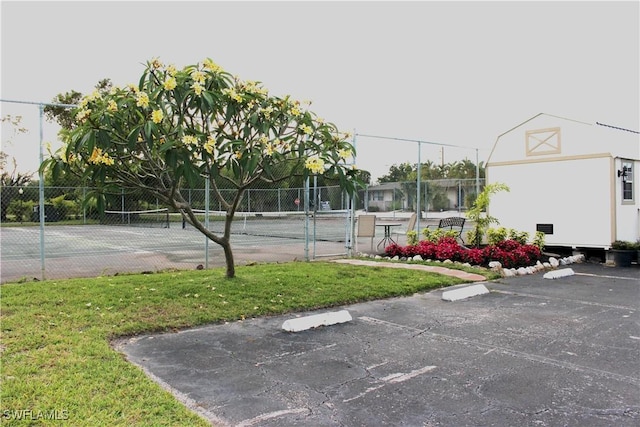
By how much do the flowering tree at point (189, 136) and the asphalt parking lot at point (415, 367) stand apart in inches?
76.4

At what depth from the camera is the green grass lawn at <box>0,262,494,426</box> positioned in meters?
3.12

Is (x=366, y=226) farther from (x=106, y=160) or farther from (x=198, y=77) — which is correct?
(x=106, y=160)

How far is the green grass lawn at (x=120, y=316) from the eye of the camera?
10.3ft

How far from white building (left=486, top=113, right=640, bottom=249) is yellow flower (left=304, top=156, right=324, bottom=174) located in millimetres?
8205

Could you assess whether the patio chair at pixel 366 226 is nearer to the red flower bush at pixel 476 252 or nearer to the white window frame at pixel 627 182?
the red flower bush at pixel 476 252

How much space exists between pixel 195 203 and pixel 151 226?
3.77 meters

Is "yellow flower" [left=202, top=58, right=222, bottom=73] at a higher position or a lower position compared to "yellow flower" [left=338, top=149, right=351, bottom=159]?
higher

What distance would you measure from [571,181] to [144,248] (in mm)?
11423

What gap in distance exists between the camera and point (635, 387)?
3.69 meters

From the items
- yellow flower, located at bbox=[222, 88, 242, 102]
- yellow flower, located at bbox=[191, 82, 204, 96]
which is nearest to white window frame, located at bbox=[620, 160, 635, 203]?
yellow flower, located at bbox=[222, 88, 242, 102]

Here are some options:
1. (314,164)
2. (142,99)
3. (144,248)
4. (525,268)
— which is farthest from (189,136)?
(144,248)

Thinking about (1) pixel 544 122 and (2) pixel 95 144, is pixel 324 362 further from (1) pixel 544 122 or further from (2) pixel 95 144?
(1) pixel 544 122

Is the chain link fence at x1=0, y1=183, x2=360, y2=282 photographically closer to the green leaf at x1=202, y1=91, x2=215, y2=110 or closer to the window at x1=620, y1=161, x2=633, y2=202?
the green leaf at x1=202, y1=91, x2=215, y2=110

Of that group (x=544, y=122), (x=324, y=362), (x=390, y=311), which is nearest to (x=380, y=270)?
(x=390, y=311)
